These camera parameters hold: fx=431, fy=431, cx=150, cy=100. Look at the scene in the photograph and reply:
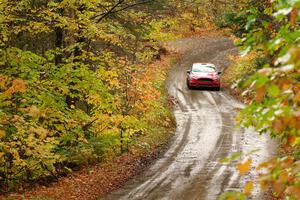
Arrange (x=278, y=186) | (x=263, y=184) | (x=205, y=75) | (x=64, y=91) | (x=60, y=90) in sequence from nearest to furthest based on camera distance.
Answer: (x=278, y=186) < (x=263, y=184) < (x=64, y=91) < (x=60, y=90) < (x=205, y=75)

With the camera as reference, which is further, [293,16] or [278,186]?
[293,16]

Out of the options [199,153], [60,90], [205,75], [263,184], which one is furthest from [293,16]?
[205,75]

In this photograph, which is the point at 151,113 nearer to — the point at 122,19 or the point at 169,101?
the point at 122,19

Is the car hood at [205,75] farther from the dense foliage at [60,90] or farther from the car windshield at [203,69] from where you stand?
the dense foliage at [60,90]

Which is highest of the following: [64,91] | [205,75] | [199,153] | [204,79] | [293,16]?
[205,75]

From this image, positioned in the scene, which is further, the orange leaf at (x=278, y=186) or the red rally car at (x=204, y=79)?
the red rally car at (x=204, y=79)

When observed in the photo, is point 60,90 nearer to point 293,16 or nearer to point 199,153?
point 199,153

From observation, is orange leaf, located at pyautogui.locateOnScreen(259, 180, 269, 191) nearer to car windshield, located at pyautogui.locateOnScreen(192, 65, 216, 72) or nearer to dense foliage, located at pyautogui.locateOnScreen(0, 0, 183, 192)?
dense foliage, located at pyautogui.locateOnScreen(0, 0, 183, 192)

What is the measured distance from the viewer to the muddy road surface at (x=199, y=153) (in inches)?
485

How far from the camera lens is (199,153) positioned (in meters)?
16.5

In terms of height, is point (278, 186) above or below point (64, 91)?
below

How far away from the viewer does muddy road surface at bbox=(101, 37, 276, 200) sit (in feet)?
40.4

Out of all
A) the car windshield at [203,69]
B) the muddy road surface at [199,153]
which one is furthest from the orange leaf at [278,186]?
the car windshield at [203,69]

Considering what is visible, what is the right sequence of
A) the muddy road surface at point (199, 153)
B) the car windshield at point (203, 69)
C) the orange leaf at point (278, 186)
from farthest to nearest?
the car windshield at point (203, 69)
the muddy road surface at point (199, 153)
the orange leaf at point (278, 186)
